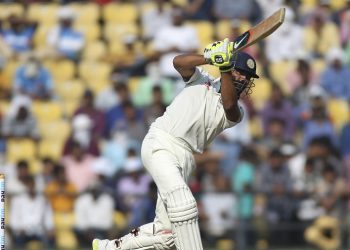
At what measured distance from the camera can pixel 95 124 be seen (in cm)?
1198

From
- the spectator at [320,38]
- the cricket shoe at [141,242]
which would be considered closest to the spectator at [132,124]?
the spectator at [320,38]

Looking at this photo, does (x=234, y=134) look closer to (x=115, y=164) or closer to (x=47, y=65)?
(x=115, y=164)

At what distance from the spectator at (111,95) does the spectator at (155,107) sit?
462 mm

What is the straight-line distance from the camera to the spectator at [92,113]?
11938 mm

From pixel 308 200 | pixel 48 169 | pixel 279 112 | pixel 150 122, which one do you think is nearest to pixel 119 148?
pixel 150 122

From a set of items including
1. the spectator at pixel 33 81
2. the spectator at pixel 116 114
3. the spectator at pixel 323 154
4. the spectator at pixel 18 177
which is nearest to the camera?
the spectator at pixel 323 154

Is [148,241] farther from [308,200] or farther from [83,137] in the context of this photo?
[83,137]

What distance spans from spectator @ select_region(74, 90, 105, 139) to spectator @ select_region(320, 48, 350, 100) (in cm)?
271

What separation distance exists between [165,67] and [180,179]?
229 inches

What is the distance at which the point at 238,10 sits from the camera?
43.6 feet

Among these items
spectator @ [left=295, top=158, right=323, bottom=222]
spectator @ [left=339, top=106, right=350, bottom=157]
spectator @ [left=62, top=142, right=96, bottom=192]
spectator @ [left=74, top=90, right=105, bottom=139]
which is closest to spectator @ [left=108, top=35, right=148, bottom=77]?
spectator @ [left=74, top=90, right=105, bottom=139]

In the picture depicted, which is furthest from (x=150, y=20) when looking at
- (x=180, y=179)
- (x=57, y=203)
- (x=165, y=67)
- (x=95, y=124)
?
(x=180, y=179)

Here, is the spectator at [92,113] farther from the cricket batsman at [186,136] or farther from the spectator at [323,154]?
the cricket batsman at [186,136]

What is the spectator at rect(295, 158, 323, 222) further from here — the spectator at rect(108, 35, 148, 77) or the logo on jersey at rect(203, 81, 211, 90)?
the logo on jersey at rect(203, 81, 211, 90)
